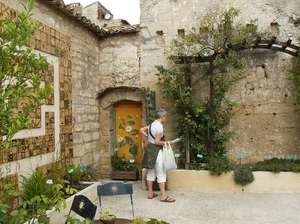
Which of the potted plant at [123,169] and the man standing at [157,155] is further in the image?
the potted plant at [123,169]

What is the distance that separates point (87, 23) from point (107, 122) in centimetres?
225

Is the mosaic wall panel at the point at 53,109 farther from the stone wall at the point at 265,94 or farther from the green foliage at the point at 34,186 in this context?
the stone wall at the point at 265,94

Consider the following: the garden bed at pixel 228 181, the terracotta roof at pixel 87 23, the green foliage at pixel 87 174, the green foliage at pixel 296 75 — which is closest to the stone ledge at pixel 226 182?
the garden bed at pixel 228 181

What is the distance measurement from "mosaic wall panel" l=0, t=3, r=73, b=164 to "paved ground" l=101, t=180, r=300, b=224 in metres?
1.33

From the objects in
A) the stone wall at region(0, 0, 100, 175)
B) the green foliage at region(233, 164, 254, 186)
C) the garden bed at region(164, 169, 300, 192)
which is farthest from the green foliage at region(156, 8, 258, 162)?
the stone wall at region(0, 0, 100, 175)

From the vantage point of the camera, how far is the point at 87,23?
5.98m

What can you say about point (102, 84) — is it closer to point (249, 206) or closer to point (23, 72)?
point (249, 206)

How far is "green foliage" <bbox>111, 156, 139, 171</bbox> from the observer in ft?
21.6

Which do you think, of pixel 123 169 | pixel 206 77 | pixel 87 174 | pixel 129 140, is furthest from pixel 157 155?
pixel 206 77

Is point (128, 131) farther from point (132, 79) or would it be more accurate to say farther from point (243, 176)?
point (243, 176)

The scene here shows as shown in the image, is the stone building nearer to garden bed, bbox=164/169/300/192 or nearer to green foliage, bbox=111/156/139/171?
green foliage, bbox=111/156/139/171

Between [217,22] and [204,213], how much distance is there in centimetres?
378

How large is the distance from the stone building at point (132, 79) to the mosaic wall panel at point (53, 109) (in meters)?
0.02

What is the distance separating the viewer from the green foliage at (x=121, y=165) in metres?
6.58
